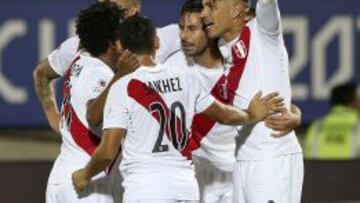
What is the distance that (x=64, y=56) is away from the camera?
8680 mm

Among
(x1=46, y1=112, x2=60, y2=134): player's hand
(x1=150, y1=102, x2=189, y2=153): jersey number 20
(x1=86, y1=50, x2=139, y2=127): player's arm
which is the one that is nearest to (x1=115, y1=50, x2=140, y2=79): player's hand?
(x1=86, y1=50, x2=139, y2=127): player's arm

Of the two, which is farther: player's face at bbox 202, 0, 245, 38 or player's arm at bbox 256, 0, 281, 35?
player's face at bbox 202, 0, 245, 38

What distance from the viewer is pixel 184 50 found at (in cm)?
848

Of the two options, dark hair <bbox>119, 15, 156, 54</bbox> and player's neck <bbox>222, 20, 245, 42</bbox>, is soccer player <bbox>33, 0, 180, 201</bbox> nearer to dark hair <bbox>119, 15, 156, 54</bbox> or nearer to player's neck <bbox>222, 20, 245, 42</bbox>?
player's neck <bbox>222, 20, 245, 42</bbox>

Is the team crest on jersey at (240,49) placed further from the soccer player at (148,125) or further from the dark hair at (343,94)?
the dark hair at (343,94)

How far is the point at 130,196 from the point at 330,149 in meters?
4.68

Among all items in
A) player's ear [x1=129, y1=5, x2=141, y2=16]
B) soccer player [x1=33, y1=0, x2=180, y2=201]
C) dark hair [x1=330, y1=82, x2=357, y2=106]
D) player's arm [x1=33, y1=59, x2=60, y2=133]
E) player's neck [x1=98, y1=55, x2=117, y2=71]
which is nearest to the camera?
player's neck [x1=98, y1=55, x2=117, y2=71]

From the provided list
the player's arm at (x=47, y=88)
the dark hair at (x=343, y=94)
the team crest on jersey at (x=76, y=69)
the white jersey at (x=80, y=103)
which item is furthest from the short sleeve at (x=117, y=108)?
the dark hair at (x=343, y=94)

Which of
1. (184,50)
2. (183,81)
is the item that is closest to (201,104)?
(183,81)

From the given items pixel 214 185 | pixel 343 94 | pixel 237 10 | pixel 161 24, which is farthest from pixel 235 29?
pixel 343 94

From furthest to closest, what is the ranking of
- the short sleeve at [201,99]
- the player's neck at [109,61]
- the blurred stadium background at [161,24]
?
1. the blurred stadium background at [161,24]
2. the player's neck at [109,61]
3. the short sleeve at [201,99]

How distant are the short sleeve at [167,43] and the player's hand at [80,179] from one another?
41.4 inches

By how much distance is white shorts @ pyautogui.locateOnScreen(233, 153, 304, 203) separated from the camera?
7828 mm

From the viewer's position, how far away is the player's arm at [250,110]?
776cm
